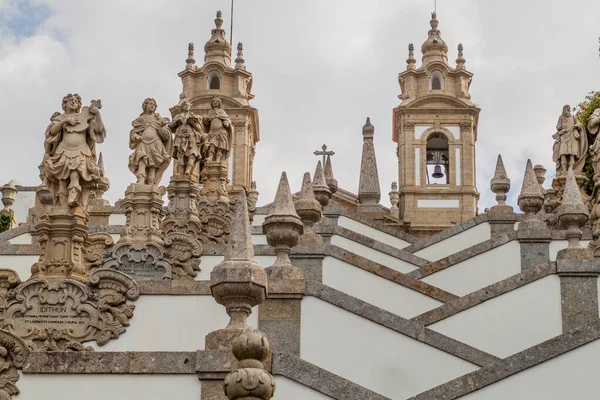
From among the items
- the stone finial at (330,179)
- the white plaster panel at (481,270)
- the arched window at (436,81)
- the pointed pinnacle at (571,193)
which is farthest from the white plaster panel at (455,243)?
the arched window at (436,81)

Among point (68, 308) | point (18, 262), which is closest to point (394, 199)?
point (18, 262)

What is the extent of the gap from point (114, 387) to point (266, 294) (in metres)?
1.72

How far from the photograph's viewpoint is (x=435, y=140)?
156 ft

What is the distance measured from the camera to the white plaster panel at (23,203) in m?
49.1

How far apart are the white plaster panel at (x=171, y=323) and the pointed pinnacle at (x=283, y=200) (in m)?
1.44

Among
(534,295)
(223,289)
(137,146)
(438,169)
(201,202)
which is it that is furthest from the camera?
(438,169)

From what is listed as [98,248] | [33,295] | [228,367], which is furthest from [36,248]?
[228,367]

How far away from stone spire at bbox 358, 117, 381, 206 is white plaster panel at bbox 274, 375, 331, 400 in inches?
944

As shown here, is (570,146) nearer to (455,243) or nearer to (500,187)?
(500,187)

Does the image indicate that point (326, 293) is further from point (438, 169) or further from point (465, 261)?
point (438, 169)

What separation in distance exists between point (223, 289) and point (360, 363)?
347 cm

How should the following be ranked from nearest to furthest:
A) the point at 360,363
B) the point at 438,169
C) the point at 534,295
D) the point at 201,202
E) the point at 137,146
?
the point at 360,363 < the point at 534,295 < the point at 137,146 < the point at 201,202 < the point at 438,169

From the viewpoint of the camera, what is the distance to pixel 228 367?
11391 mm

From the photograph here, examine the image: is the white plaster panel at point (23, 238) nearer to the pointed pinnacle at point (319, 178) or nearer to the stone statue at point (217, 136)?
the stone statue at point (217, 136)
